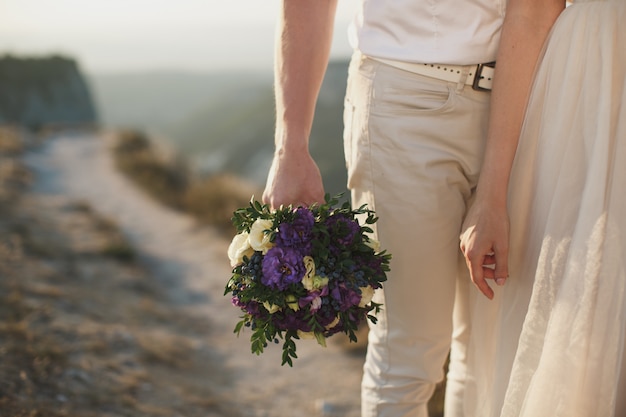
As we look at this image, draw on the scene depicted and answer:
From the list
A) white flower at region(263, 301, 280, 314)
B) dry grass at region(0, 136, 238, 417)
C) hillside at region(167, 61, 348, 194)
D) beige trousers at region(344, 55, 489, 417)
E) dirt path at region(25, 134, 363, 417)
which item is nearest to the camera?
white flower at region(263, 301, 280, 314)

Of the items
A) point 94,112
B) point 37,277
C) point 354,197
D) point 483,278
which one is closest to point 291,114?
point 354,197

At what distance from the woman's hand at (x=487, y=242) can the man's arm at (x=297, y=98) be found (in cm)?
41

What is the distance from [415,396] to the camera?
67.7 inches

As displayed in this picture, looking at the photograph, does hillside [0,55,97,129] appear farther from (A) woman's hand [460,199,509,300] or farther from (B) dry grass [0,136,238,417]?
(A) woman's hand [460,199,509,300]

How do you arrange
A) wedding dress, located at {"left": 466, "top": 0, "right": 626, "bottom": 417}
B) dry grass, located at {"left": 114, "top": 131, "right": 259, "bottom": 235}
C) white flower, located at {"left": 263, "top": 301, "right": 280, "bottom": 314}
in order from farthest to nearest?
dry grass, located at {"left": 114, "top": 131, "right": 259, "bottom": 235} < white flower, located at {"left": 263, "top": 301, "right": 280, "bottom": 314} < wedding dress, located at {"left": 466, "top": 0, "right": 626, "bottom": 417}

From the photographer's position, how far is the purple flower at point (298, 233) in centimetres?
141

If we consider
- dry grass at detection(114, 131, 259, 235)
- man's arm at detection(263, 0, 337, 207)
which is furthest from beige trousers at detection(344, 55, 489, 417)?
dry grass at detection(114, 131, 259, 235)

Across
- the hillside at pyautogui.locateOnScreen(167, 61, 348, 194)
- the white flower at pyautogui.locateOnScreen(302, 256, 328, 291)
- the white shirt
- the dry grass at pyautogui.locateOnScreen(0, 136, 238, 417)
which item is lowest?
the dry grass at pyautogui.locateOnScreen(0, 136, 238, 417)

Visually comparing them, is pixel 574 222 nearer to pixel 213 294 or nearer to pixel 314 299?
pixel 314 299

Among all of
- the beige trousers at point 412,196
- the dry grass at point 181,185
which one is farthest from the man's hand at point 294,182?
the dry grass at point 181,185

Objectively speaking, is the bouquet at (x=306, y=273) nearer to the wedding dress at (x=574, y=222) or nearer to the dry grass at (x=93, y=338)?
the wedding dress at (x=574, y=222)

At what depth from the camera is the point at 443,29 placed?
147 centimetres

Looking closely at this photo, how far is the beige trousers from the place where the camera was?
4.96ft

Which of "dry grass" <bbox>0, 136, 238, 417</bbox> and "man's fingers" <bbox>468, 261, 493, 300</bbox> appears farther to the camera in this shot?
"dry grass" <bbox>0, 136, 238, 417</bbox>
